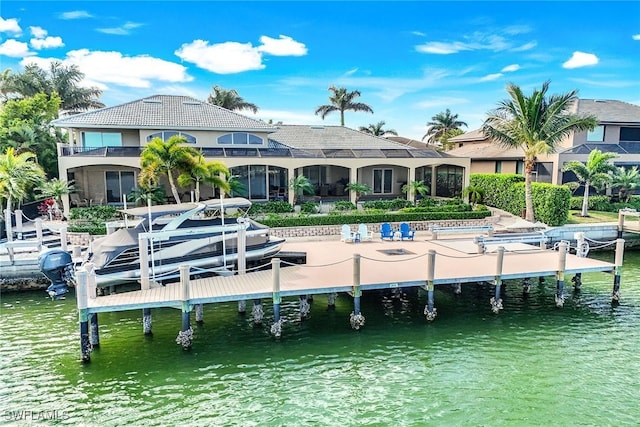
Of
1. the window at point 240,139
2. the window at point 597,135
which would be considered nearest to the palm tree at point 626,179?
the window at point 597,135

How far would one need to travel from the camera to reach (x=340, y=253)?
1819 cm

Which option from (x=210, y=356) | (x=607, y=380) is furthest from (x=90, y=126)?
(x=607, y=380)

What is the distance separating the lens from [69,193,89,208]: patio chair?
26795mm

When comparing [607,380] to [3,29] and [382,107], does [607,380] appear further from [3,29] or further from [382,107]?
[382,107]

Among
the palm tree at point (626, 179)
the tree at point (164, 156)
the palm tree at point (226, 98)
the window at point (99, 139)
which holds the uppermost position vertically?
the palm tree at point (226, 98)

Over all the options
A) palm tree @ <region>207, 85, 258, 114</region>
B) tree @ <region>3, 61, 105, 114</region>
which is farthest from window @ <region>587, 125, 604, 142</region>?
tree @ <region>3, 61, 105, 114</region>

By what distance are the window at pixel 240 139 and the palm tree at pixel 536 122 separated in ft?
49.0

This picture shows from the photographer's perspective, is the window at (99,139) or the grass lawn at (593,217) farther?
the grass lawn at (593,217)

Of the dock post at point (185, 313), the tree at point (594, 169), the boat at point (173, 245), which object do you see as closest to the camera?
the dock post at point (185, 313)

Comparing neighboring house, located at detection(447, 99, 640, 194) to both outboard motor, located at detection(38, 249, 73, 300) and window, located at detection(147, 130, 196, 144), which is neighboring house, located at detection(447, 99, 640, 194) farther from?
outboard motor, located at detection(38, 249, 73, 300)

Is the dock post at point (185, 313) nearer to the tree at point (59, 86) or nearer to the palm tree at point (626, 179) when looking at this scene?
the palm tree at point (626, 179)

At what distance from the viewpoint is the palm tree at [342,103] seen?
5041 cm

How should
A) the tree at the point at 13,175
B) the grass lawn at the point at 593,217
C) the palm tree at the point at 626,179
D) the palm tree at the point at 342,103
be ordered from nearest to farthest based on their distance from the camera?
the tree at the point at 13,175 < the grass lawn at the point at 593,217 < the palm tree at the point at 626,179 < the palm tree at the point at 342,103

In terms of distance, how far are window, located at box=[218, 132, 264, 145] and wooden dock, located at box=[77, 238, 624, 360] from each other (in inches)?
494
